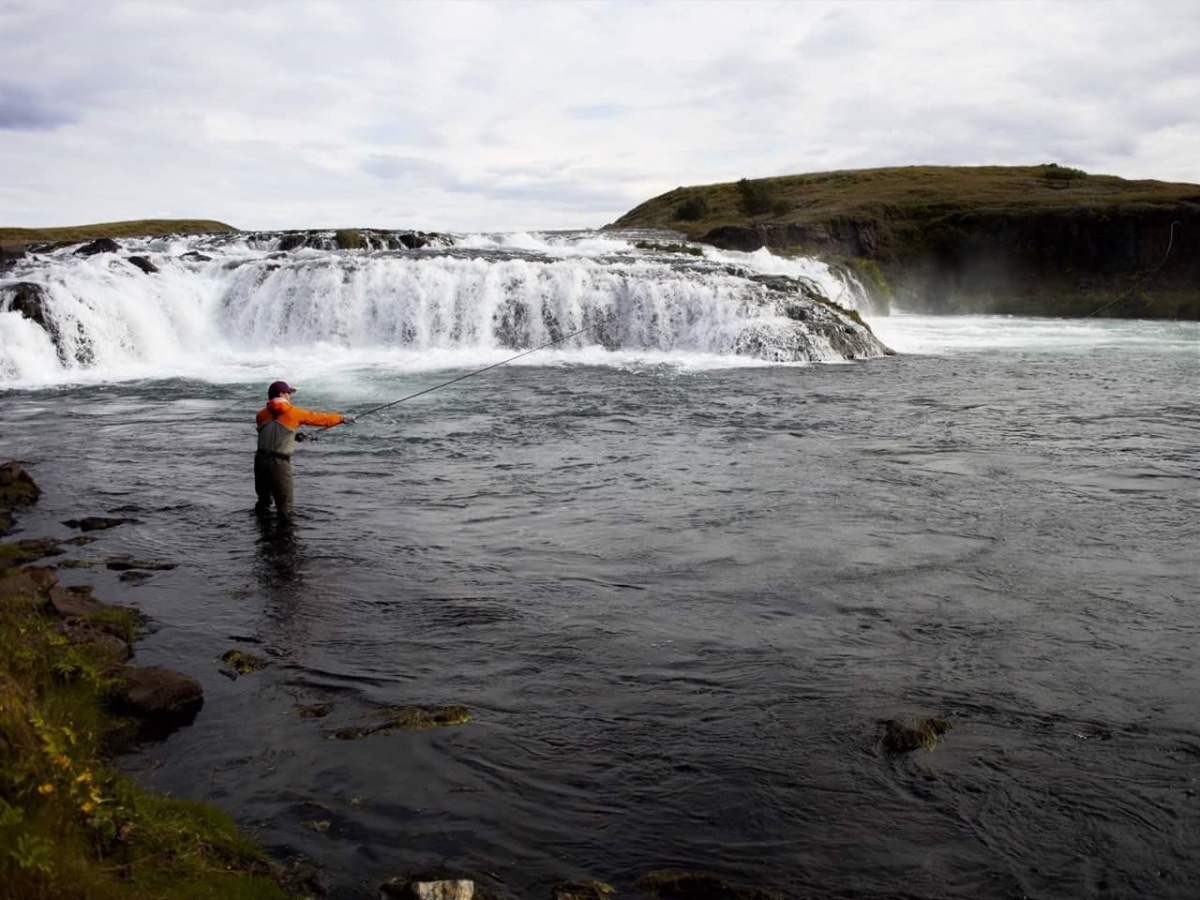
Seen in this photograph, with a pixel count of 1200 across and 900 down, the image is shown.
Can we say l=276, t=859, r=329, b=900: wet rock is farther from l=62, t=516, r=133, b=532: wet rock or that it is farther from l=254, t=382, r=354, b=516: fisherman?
l=62, t=516, r=133, b=532: wet rock

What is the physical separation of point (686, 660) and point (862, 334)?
23.8m

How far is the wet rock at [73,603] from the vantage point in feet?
27.7

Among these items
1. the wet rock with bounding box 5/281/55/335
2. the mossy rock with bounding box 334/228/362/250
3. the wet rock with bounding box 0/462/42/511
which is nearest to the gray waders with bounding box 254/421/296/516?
the wet rock with bounding box 0/462/42/511

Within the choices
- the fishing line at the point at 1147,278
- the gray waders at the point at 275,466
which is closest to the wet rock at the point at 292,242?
the gray waders at the point at 275,466

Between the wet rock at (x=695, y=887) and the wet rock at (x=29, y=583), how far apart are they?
5.80 metres

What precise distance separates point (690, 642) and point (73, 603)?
5116 mm

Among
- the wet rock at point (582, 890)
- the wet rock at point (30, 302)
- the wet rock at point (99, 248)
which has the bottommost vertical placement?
the wet rock at point (582, 890)

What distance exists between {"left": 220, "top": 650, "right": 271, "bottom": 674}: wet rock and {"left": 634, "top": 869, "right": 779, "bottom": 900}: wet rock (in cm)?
390

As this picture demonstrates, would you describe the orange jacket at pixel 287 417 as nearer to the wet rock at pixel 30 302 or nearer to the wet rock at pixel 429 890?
the wet rock at pixel 429 890

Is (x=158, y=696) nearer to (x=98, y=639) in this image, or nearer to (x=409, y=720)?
(x=98, y=639)

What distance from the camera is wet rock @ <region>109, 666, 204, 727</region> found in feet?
23.1

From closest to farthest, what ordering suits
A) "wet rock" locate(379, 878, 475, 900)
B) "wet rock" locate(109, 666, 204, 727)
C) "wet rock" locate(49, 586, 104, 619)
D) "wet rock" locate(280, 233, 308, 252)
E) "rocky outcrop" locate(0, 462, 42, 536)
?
1. "wet rock" locate(379, 878, 475, 900)
2. "wet rock" locate(109, 666, 204, 727)
3. "wet rock" locate(49, 586, 104, 619)
4. "rocky outcrop" locate(0, 462, 42, 536)
5. "wet rock" locate(280, 233, 308, 252)

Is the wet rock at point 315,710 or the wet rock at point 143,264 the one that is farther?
the wet rock at point 143,264

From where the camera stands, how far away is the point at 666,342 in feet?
101
